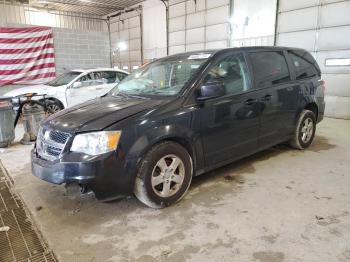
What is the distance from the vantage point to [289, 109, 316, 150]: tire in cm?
421

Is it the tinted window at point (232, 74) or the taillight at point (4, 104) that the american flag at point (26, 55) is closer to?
the taillight at point (4, 104)

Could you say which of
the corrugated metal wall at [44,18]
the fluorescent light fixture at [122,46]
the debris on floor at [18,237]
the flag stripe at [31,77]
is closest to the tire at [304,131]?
the debris on floor at [18,237]

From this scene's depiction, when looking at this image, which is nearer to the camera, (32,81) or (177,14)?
(32,81)

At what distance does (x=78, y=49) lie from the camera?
12.1 meters

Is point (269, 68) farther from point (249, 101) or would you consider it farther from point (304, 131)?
point (304, 131)

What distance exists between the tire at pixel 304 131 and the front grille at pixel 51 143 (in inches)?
124

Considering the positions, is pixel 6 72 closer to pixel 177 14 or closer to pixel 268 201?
pixel 177 14

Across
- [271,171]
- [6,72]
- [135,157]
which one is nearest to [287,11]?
[271,171]

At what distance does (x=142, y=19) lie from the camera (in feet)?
45.3

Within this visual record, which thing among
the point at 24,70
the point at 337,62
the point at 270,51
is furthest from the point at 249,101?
the point at 24,70

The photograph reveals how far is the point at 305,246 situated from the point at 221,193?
1.05 metres

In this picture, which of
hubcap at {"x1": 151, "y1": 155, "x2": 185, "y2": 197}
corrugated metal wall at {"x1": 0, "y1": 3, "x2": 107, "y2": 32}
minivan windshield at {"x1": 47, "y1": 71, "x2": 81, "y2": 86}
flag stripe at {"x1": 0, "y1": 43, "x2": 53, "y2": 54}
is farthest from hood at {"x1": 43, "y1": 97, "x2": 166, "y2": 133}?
corrugated metal wall at {"x1": 0, "y1": 3, "x2": 107, "y2": 32}

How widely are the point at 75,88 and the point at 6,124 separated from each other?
264 cm

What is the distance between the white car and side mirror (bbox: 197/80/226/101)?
16.4ft
